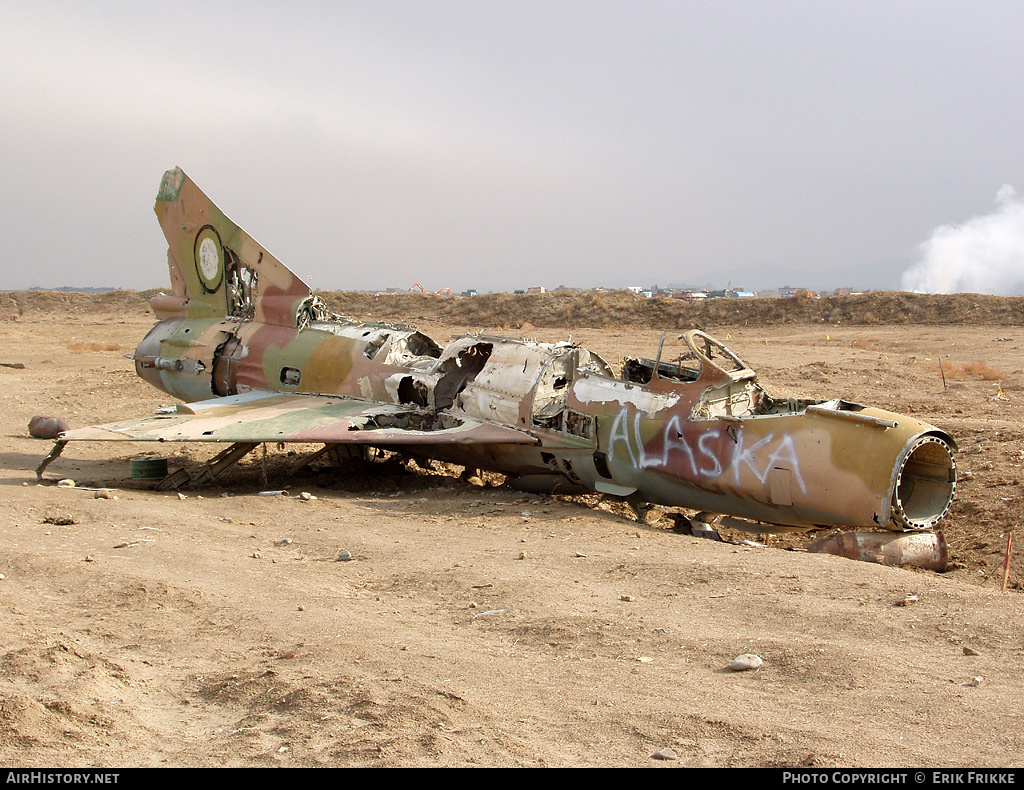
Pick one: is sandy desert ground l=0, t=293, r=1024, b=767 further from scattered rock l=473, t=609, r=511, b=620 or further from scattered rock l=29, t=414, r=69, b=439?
scattered rock l=29, t=414, r=69, b=439

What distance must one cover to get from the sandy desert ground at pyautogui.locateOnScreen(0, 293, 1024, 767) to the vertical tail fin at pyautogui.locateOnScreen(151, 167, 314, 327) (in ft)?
14.7

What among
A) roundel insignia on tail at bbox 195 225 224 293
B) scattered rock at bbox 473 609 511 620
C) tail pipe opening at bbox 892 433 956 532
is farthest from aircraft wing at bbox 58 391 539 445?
scattered rock at bbox 473 609 511 620

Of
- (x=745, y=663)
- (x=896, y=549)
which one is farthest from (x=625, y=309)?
(x=745, y=663)

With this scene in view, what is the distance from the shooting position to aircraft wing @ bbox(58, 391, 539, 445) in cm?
1173

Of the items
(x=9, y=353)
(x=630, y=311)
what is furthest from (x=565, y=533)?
(x=630, y=311)

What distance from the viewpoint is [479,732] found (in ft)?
15.1

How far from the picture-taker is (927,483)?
31.1 feet

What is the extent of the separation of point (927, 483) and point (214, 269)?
12.4m

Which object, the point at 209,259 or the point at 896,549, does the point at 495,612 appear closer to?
the point at 896,549

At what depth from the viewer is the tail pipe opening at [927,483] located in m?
9.02

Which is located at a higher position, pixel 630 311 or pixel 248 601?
pixel 630 311

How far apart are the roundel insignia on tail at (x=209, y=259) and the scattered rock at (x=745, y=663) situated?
12989mm
